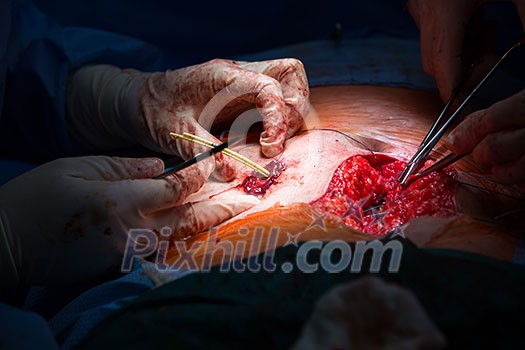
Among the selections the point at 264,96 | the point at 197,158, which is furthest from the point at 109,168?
the point at 264,96

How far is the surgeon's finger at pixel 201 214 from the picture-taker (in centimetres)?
146

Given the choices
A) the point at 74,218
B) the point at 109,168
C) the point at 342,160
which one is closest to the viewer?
the point at 74,218

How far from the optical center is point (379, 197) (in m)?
1.53

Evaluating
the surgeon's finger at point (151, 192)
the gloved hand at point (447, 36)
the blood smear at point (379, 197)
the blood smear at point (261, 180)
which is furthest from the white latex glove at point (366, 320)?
the gloved hand at point (447, 36)

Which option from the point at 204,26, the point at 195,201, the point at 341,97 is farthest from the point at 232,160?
the point at 204,26

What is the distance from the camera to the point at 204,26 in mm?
2811

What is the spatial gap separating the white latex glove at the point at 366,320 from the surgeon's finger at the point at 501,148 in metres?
0.89

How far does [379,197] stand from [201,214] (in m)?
0.63

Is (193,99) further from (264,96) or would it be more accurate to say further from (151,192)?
(151,192)

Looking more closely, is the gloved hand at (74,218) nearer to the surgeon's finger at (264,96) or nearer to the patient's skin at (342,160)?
the patient's skin at (342,160)

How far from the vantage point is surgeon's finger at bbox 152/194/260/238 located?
1.46m

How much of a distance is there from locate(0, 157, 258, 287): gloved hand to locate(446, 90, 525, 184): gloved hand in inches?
38.5

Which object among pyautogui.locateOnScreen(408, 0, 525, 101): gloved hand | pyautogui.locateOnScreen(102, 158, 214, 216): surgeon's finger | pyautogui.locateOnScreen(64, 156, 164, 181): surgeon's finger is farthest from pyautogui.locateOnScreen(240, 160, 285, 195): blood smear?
pyautogui.locateOnScreen(408, 0, 525, 101): gloved hand

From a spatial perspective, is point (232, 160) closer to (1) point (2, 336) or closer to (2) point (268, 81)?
(2) point (268, 81)
